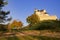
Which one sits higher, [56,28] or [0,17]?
[0,17]

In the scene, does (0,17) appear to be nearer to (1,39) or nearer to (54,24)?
(54,24)

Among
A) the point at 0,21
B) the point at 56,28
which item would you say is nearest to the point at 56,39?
the point at 56,28

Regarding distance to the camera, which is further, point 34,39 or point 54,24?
point 54,24

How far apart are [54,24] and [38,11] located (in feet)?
250

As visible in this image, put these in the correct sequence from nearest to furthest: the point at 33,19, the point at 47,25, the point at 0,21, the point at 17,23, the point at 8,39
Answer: the point at 8,39
the point at 47,25
the point at 0,21
the point at 33,19
the point at 17,23

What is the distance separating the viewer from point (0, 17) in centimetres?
3388

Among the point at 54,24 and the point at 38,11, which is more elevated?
the point at 38,11

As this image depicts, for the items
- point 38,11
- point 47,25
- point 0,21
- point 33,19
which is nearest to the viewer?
point 47,25

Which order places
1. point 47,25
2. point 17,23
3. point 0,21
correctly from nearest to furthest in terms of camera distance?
point 47,25, point 0,21, point 17,23

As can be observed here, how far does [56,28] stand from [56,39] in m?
5.98

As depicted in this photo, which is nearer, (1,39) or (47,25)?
(1,39)

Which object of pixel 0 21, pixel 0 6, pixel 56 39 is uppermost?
pixel 0 6

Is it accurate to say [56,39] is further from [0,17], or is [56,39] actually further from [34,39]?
[0,17]

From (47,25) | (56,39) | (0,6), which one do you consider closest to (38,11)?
(0,6)
